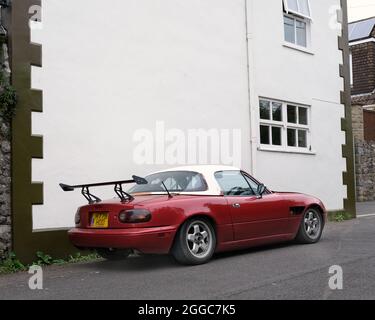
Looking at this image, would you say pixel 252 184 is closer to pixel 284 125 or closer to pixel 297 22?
pixel 284 125

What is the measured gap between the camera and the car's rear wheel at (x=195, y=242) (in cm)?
710

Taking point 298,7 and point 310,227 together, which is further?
point 298,7

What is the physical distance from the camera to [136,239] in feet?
22.1

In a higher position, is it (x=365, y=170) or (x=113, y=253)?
Answer: (x=365, y=170)

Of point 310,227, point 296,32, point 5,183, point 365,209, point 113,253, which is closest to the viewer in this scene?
point 113,253

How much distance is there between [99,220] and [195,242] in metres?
1.30

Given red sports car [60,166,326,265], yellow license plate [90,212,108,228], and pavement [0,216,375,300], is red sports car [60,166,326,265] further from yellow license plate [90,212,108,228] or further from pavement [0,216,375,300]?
pavement [0,216,375,300]

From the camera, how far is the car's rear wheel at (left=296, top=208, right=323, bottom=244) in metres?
8.88

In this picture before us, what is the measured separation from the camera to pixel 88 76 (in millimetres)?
9055

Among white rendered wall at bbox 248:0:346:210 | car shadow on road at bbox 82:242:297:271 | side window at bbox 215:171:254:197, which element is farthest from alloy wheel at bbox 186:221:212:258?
white rendered wall at bbox 248:0:346:210

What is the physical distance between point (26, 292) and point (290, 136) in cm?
846

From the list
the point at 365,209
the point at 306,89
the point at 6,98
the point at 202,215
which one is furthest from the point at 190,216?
the point at 365,209
